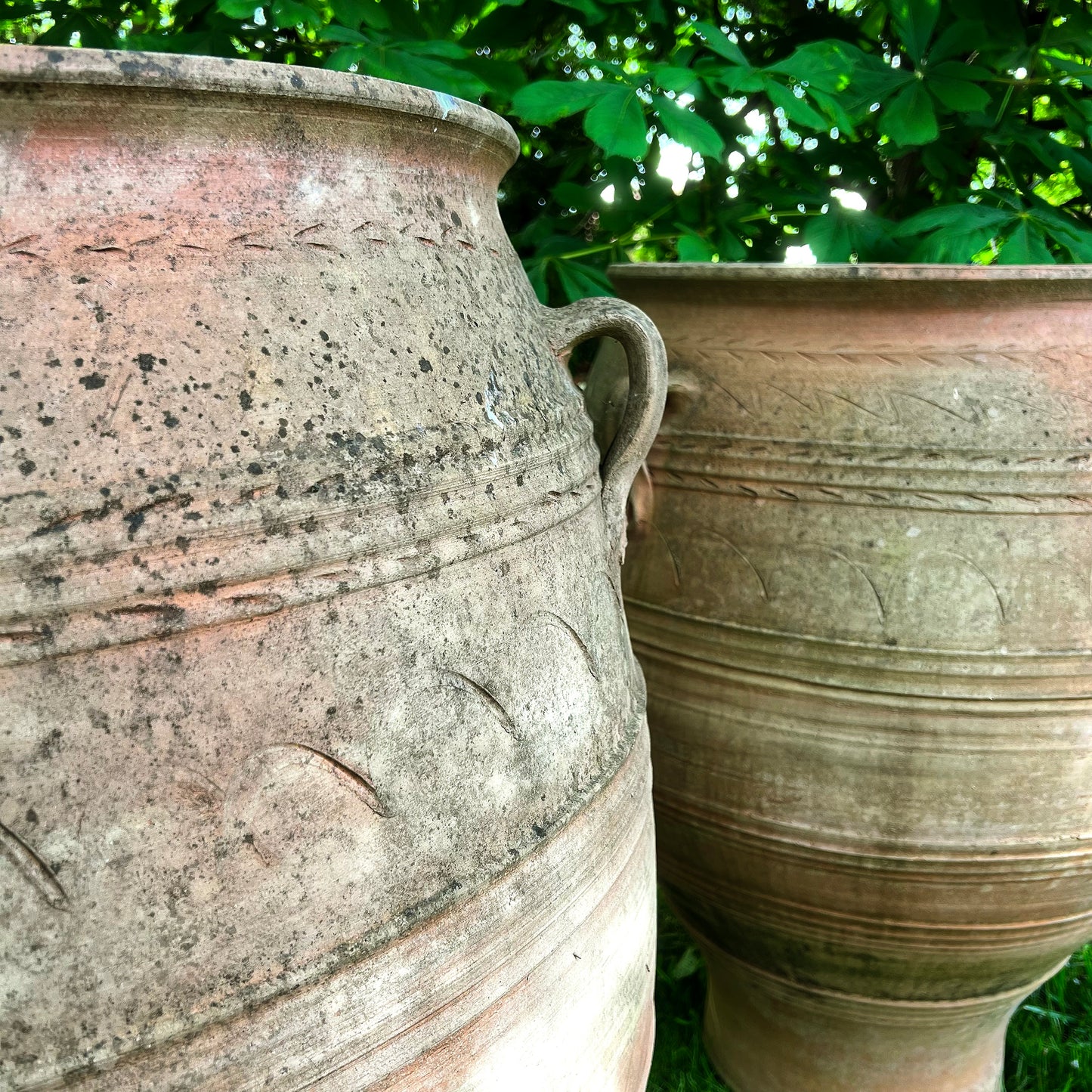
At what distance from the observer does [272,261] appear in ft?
3.07

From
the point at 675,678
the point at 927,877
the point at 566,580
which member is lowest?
the point at 927,877

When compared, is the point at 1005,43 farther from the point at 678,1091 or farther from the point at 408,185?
the point at 678,1091

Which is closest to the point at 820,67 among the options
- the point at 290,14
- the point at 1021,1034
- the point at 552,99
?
the point at 552,99

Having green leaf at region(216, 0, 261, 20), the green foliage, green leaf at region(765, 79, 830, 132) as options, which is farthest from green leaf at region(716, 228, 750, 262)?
green leaf at region(216, 0, 261, 20)

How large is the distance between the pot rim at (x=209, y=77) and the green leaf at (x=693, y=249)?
0.98 meters

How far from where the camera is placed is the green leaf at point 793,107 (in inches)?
70.8

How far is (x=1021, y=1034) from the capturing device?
105 inches

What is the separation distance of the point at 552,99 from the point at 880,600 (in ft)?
3.23

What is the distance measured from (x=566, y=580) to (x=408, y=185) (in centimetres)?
43

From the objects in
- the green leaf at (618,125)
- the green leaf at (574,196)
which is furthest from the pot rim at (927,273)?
the green leaf at (574,196)

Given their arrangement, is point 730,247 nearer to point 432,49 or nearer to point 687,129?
point 687,129

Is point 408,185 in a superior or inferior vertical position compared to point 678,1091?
superior

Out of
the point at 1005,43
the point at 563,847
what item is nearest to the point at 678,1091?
the point at 563,847

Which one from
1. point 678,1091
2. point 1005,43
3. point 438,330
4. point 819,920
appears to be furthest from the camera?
point 678,1091
